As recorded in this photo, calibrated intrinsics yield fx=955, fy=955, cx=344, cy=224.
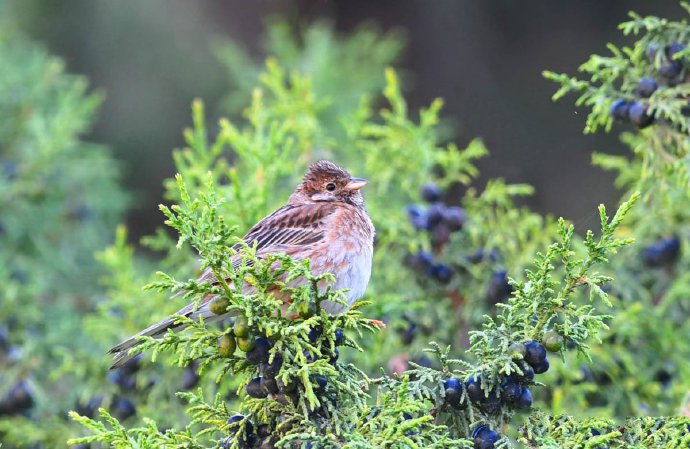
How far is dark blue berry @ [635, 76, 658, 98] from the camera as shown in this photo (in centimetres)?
290

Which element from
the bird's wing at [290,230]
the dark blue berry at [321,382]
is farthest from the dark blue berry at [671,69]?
the dark blue berry at [321,382]

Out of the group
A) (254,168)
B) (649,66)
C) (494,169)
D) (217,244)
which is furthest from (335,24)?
(217,244)

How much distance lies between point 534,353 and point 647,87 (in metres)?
1.11

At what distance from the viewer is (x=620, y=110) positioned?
9.56ft

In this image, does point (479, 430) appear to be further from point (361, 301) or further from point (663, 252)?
point (663, 252)

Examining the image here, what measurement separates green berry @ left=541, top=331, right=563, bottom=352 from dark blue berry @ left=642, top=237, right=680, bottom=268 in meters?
1.82

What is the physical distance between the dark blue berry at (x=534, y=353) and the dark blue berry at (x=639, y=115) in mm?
989

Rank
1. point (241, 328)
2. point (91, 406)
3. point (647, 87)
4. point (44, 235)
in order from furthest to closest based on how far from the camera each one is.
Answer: point (44, 235) → point (91, 406) → point (647, 87) → point (241, 328)

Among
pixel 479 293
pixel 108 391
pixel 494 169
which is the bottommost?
pixel 108 391

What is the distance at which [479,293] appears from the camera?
3.69 m

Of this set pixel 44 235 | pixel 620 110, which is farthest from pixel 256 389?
pixel 44 235

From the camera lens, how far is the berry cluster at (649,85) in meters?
2.89

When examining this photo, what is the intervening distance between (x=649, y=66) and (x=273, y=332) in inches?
62.3

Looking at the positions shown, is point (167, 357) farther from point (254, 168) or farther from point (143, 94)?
point (143, 94)
